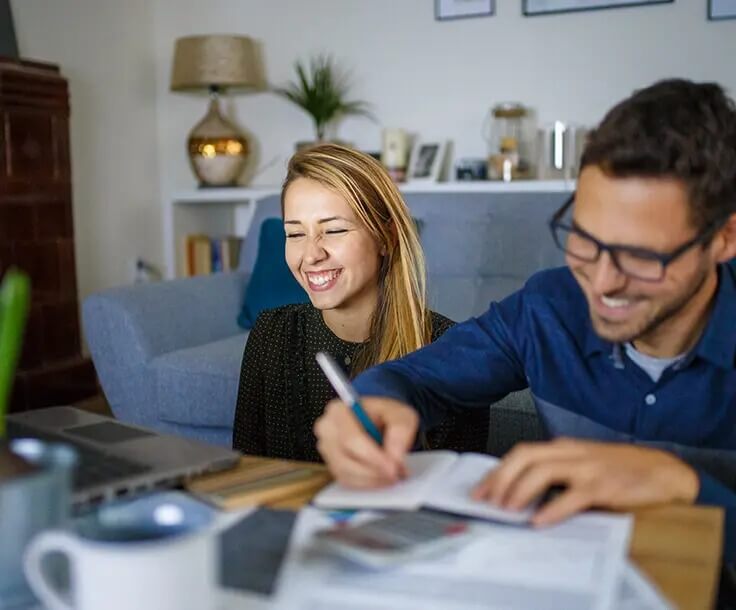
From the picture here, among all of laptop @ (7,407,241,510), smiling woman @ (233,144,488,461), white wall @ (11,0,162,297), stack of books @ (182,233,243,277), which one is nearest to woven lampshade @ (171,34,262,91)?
white wall @ (11,0,162,297)

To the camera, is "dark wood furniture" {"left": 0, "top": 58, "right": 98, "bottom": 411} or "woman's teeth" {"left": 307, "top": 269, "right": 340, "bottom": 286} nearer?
"woman's teeth" {"left": 307, "top": 269, "right": 340, "bottom": 286}

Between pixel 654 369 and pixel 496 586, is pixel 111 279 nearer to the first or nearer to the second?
pixel 654 369

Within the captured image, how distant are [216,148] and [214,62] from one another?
13.9 inches

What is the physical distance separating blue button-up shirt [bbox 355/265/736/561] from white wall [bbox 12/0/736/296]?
231 cm

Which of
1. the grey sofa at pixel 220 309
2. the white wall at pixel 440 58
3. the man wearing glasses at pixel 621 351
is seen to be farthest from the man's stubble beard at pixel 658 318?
the white wall at pixel 440 58

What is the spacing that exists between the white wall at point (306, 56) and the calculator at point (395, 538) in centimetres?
286

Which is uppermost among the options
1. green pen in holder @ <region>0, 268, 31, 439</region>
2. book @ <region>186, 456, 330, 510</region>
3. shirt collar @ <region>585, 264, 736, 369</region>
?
green pen in holder @ <region>0, 268, 31, 439</region>

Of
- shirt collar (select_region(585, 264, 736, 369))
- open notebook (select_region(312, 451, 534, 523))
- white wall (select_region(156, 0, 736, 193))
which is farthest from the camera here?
white wall (select_region(156, 0, 736, 193))

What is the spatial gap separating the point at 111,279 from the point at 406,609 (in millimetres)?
3553

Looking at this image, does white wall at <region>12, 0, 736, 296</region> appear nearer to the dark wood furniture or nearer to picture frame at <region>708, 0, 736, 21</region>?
picture frame at <region>708, 0, 736, 21</region>

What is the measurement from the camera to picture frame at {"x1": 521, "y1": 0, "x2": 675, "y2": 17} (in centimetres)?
320

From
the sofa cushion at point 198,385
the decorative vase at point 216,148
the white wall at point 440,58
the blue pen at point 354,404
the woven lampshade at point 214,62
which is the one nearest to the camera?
the blue pen at point 354,404

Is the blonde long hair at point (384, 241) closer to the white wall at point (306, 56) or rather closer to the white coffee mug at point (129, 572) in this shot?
the white coffee mug at point (129, 572)

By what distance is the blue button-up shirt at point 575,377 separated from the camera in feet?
3.42
